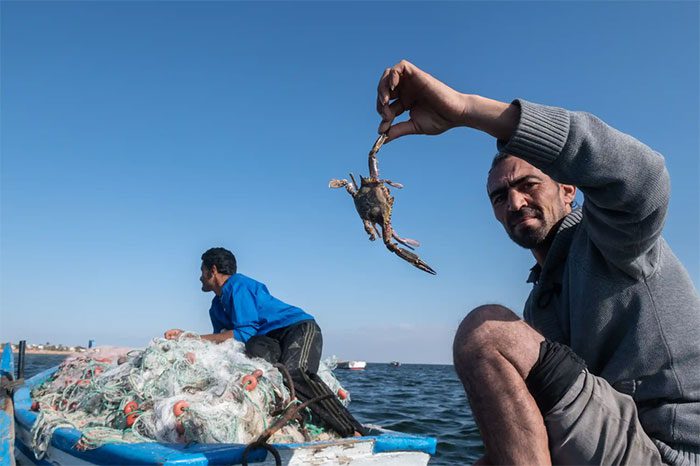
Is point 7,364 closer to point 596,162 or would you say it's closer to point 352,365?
point 596,162

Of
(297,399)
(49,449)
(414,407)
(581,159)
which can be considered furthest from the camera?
(414,407)

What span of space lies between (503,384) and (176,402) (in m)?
2.38

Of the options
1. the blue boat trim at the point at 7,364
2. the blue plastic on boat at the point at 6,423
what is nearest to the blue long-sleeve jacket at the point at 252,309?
the blue plastic on boat at the point at 6,423

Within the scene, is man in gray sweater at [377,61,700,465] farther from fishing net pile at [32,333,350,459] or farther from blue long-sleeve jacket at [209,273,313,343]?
blue long-sleeve jacket at [209,273,313,343]

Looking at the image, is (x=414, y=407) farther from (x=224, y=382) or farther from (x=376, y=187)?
(x=376, y=187)

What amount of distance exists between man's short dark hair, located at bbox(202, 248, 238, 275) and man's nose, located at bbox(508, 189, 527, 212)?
12.3 feet

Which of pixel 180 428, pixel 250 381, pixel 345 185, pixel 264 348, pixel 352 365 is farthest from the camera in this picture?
pixel 352 365

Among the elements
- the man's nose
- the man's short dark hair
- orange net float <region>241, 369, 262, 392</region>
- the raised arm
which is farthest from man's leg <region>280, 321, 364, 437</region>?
the raised arm

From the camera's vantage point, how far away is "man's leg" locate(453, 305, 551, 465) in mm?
1668

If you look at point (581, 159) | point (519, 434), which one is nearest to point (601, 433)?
point (519, 434)

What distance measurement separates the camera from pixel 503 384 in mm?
1701

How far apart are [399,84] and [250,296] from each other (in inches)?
140

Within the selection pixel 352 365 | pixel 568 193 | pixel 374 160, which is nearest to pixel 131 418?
pixel 374 160

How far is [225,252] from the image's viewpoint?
5.66 metres
